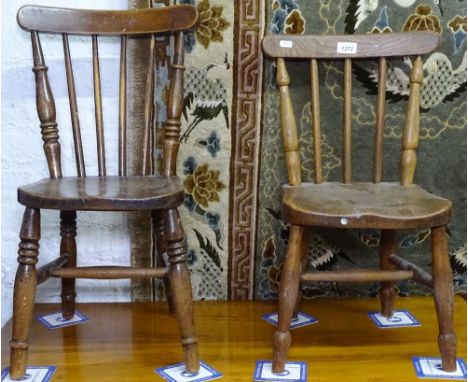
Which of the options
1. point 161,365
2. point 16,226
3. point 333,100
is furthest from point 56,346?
point 333,100

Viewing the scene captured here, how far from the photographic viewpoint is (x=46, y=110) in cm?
152

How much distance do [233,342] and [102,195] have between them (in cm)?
56

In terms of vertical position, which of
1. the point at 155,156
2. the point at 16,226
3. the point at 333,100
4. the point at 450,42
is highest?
the point at 450,42

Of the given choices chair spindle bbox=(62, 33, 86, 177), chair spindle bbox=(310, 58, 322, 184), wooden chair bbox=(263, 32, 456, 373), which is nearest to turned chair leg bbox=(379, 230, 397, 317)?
wooden chair bbox=(263, 32, 456, 373)

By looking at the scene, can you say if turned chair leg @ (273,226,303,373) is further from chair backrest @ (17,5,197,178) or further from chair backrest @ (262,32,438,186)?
chair backrest @ (17,5,197,178)

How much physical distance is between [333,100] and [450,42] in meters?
0.37

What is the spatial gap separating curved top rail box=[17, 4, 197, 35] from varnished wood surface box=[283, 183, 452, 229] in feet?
1.70

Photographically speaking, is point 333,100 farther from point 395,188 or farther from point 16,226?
point 16,226

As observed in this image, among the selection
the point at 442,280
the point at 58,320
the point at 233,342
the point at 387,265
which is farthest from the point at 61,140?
the point at 442,280

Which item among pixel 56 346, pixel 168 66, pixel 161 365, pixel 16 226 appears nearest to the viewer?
pixel 161 365

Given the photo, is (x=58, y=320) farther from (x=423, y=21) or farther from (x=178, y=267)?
(x=423, y=21)

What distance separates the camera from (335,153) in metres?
1.74

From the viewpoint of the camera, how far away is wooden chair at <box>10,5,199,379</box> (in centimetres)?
128

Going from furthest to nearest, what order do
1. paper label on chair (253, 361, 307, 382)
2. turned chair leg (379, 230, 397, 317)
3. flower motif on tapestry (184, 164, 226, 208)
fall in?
flower motif on tapestry (184, 164, 226, 208) → turned chair leg (379, 230, 397, 317) → paper label on chair (253, 361, 307, 382)
